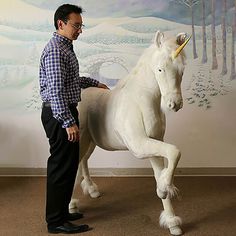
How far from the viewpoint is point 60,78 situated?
2.51 metres

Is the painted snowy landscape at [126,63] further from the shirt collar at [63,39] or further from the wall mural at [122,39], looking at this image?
the shirt collar at [63,39]

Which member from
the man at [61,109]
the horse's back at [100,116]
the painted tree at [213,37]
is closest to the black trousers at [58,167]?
the man at [61,109]

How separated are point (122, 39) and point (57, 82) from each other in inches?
61.2

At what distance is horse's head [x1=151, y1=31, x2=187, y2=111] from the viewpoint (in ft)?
8.08

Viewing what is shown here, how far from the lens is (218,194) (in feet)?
11.4

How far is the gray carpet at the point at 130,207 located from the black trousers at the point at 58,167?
0.19 meters

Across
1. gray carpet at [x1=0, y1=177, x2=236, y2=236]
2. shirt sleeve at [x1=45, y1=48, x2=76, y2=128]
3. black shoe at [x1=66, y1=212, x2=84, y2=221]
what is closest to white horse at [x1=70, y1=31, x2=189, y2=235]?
gray carpet at [x1=0, y1=177, x2=236, y2=236]

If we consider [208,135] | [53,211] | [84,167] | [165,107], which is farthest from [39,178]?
[165,107]

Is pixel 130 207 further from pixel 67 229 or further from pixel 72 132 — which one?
pixel 72 132

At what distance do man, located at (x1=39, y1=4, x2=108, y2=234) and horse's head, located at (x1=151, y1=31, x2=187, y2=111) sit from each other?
0.52 m

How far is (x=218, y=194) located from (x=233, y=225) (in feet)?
2.09

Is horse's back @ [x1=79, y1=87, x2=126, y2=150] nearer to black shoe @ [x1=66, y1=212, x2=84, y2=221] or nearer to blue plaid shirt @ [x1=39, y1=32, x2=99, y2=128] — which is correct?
blue plaid shirt @ [x1=39, y1=32, x2=99, y2=128]

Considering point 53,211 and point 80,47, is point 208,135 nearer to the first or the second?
point 80,47

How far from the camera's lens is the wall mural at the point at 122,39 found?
12.6 ft
